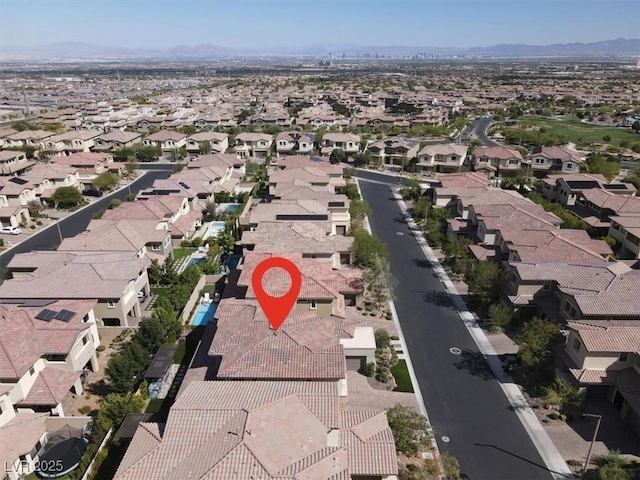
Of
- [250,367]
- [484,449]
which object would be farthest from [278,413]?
[484,449]

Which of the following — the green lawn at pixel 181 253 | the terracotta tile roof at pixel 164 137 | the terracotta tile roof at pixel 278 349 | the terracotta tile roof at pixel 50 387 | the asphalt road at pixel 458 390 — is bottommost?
the asphalt road at pixel 458 390

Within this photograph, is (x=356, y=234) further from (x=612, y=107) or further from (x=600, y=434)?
(x=612, y=107)

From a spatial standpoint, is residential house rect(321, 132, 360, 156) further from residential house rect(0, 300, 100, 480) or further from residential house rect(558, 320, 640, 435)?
residential house rect(558, 320, 640, 435)

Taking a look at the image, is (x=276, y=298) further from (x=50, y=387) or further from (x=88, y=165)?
(x=88, y=165)

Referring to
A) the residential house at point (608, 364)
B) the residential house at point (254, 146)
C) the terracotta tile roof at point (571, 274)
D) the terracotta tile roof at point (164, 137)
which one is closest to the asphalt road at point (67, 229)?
the terracotta tile roof at point (164, 137)

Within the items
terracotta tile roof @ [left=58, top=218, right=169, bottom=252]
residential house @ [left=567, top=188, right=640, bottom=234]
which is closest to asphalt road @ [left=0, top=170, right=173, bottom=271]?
terracotta tile roof @ [left=58, top=218, right=169, bottom=252]

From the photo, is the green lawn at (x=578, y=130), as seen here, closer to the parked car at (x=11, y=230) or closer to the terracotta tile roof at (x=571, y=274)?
the terracotta tile roof at (x=571, y=274)

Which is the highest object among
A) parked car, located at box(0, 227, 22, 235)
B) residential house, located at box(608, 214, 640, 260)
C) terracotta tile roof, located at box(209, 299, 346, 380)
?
terracotta tile roof, located at box(209, 299, 346, 380)
